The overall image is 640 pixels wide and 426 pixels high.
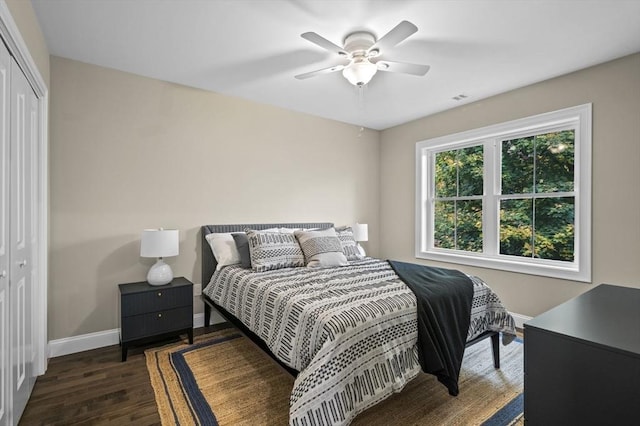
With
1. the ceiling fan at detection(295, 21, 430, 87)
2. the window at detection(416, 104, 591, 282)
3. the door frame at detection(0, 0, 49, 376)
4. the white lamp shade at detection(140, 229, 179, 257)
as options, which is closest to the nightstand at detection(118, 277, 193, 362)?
the white lamp shade at detection(140, 229, 179, 257)

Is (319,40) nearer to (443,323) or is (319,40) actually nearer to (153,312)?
(443,323)

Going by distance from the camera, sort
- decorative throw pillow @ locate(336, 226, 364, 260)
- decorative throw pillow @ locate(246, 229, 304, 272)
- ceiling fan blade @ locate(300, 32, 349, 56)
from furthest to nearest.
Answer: decorative throw pillow @ locate(336, 226, 364, 260)
decorative throw pillow @ locate(246, 229, 304, 272)
ceiling fan blade @ locate(300, 32, 349, 56)

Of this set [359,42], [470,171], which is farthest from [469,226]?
[359,42]

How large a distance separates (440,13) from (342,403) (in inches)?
96.4

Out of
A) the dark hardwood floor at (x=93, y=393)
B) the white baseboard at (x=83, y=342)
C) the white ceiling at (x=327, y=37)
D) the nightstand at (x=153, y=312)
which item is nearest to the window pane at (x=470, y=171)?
the white ceiling at (x=327, y=37)

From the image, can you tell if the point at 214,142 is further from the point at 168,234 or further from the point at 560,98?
the point at 560,98

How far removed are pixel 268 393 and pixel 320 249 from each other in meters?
1.42

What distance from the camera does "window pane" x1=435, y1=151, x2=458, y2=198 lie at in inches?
168

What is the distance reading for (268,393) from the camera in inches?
84.9

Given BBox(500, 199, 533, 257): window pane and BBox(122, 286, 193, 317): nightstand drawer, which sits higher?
BBox(500, 199, 533, 257): window pane

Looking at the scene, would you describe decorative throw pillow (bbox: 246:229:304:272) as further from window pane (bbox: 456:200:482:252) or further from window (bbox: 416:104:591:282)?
window pane (bbox: 456:200:482:252)

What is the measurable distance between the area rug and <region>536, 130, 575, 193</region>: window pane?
1745 mm

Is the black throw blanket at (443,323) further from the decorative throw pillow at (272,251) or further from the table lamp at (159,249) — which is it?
the table lamp at (159,249)

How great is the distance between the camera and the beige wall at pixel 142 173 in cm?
278
